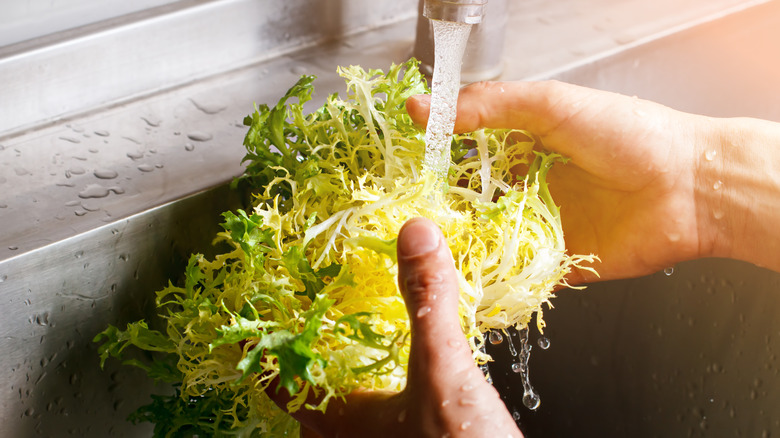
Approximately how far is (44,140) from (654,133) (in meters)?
0.85

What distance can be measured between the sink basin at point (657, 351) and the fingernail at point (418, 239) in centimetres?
66

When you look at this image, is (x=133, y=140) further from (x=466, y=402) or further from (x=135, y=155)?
(x=466, y=402)

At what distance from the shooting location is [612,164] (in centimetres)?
92

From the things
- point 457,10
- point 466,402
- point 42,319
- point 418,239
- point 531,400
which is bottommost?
point 531,400

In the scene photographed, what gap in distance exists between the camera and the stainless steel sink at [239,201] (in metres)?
0.85

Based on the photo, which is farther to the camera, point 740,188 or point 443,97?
point 740,188

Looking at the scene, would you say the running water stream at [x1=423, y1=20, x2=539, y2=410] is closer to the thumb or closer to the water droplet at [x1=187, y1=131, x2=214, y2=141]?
the thumb

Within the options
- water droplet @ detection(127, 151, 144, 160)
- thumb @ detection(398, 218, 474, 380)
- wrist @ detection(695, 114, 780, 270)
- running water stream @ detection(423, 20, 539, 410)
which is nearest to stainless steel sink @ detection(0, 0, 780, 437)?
water droplet @ detection(127, 151, 144, 160)

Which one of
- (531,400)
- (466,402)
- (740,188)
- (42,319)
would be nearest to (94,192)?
(42,319)

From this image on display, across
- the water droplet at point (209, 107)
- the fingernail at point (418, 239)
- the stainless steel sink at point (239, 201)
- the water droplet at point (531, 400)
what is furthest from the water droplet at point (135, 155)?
the water droplet at point (531, 400)

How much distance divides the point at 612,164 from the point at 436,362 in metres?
0.44

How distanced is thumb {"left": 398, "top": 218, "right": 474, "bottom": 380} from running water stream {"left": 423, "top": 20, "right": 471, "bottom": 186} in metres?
0.18

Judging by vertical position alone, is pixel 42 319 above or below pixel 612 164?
below

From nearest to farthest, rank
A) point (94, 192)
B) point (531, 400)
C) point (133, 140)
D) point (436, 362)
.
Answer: point (436, 362) < point (94, 192) < point (133, 140) < point (531, 400)
